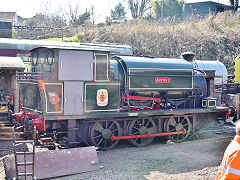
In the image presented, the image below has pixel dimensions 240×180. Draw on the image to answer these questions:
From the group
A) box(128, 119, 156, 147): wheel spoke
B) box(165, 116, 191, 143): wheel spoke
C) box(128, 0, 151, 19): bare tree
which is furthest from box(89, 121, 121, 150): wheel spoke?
box(128, 0, 151, 19): bare tree

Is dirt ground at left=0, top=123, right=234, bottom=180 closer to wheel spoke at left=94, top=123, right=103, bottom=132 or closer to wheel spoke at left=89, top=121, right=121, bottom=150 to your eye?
wheel spoke at left=89, top=121, right=121, bottom=150

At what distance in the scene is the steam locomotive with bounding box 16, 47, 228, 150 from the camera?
7.98 metres

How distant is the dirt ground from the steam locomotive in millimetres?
692

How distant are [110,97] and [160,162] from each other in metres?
2.33

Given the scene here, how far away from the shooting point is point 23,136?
8398mm

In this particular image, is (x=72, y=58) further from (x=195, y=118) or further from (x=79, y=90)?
(x=195, y=118)

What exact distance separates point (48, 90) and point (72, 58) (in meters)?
1.07

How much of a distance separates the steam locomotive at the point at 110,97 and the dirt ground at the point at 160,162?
0.69 meters

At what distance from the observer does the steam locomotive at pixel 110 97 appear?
7977 mm

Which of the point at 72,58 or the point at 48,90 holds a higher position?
the point at 72,58

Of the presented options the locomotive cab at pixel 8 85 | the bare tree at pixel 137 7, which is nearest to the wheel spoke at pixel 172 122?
the locomotive cab at pixel 8 85

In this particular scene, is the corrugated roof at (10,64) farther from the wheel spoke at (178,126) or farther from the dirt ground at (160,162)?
the wheel spoke at (178,126)

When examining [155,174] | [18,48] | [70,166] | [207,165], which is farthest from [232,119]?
[18,48]

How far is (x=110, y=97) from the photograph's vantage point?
8.78 meters
